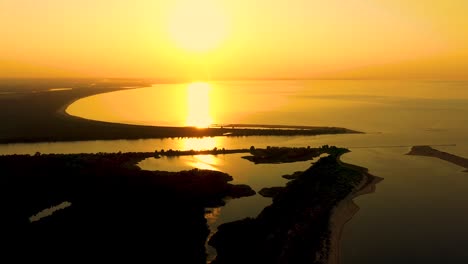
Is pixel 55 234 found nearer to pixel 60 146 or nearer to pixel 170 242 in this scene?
pixel 170 242

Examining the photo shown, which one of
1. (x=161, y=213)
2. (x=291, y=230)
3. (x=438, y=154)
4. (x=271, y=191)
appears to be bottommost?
(x=291, y=230)

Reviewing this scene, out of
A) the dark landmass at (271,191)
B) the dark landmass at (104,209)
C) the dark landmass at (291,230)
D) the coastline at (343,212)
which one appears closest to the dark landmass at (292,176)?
the dark landmass at (271,191)

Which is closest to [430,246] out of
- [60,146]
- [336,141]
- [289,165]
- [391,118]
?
[289,165]

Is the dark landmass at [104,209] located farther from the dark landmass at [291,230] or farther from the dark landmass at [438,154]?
the dark landmass at [438,154]

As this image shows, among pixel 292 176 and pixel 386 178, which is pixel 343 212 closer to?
pixel 292 176

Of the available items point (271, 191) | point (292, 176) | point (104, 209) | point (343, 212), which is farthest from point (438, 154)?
point (104, 209)

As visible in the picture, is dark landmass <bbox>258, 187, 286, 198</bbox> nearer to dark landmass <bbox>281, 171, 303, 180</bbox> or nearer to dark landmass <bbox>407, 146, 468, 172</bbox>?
dark landmass <bbox>281, 171, 303, 180</bbox>
